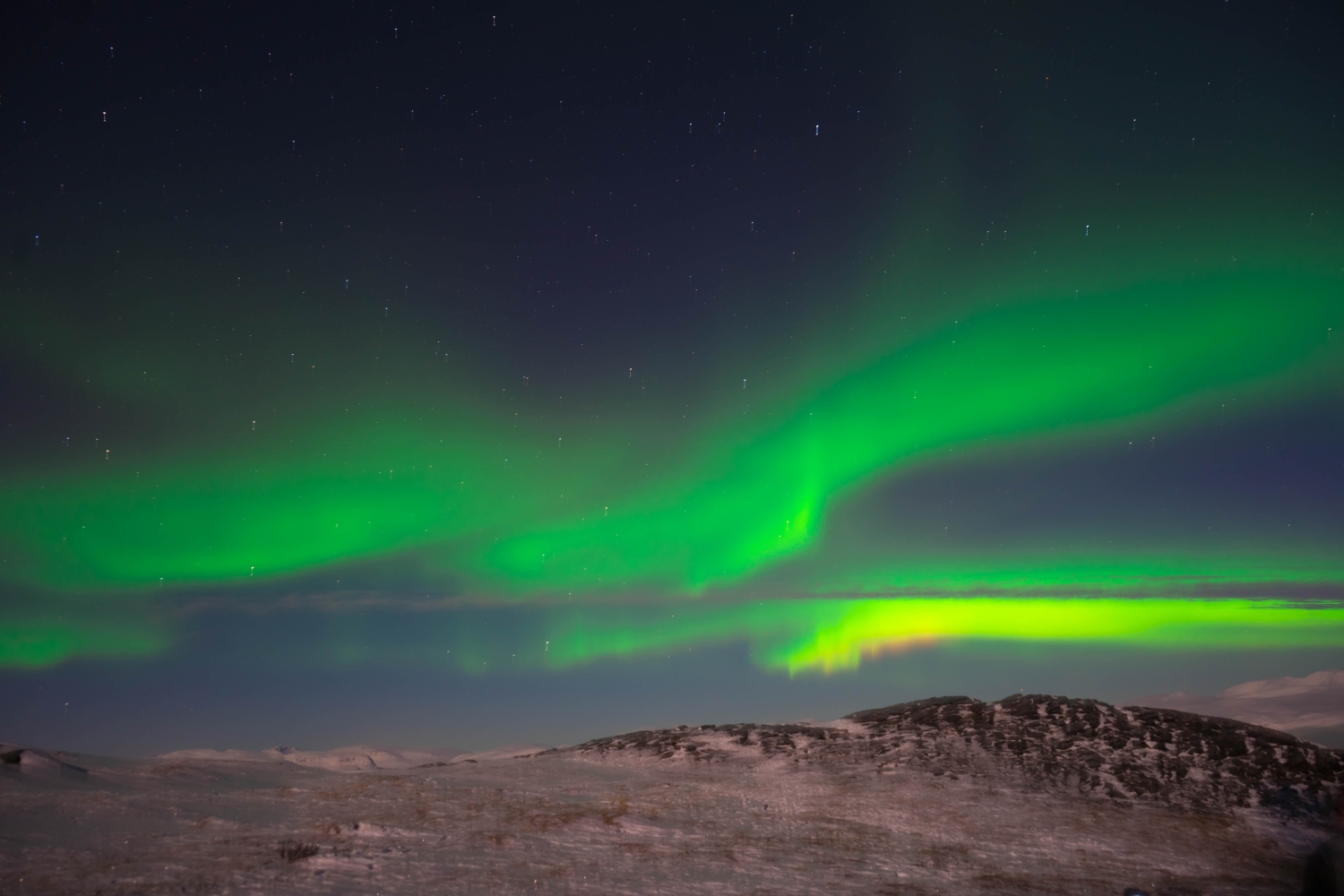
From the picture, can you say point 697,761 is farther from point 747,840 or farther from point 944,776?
point 747,840

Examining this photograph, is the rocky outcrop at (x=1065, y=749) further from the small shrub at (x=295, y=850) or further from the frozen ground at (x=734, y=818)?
the small shrub at (x=295, y=850)

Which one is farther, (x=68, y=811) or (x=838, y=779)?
(x=838, y=779)

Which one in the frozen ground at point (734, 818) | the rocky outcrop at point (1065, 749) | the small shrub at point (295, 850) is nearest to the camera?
the frozen ground at point (734, 818)

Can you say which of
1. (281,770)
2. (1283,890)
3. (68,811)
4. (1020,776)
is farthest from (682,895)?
(281,770)

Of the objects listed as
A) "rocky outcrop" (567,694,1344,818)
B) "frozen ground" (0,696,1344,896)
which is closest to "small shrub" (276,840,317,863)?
"frozen ground" (0,696,1344,896)

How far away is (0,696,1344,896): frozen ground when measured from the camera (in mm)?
19266

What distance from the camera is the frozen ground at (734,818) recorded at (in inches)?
758

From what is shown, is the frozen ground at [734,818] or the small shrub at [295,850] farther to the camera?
the small shrub at [295,850]

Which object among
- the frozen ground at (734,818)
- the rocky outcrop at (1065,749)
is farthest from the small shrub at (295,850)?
the rocky outcrop at (1065,749)

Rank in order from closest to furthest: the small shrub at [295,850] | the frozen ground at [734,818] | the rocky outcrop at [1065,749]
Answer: the frozen ground at [734,818], the small shrub at [295,850], the rocky outcrop at [1065,749]

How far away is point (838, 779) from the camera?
36.7m

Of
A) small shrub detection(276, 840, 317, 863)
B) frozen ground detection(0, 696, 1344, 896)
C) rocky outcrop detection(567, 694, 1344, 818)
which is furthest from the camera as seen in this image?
rocky outcrop detection(567, 694, 1344, 818)

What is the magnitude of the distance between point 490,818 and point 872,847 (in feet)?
43.0

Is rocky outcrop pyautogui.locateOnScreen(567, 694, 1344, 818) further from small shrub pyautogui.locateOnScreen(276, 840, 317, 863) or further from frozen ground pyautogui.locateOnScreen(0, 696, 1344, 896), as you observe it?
small shrub pyautogui.locateOnScreen(276, 840, 317, 863)
